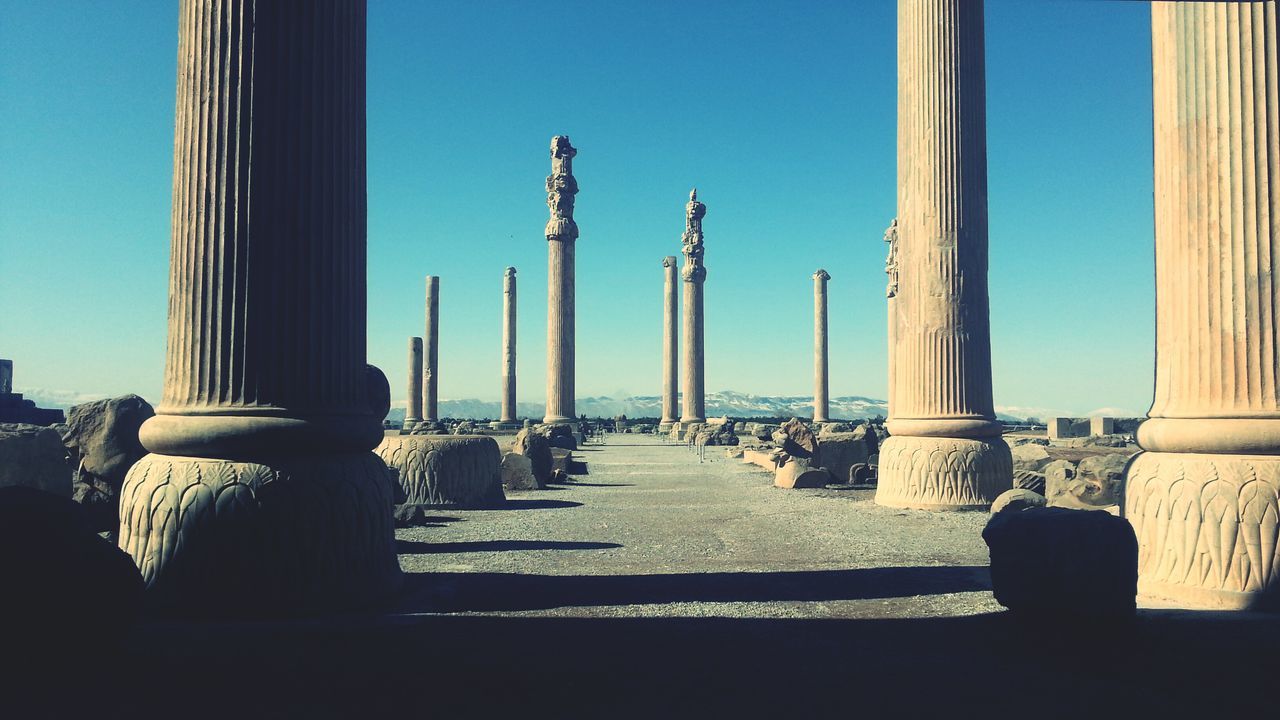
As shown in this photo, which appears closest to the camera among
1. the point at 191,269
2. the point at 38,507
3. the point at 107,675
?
the point at 107,675

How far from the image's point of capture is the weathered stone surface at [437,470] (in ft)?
38.1

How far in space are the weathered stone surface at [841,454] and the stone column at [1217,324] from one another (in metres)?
10.6

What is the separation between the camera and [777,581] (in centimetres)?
625

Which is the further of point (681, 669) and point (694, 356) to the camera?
point (694, 356)

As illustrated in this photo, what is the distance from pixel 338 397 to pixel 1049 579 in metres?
4.18

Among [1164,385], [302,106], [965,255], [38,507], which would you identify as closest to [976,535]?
[1164,385]

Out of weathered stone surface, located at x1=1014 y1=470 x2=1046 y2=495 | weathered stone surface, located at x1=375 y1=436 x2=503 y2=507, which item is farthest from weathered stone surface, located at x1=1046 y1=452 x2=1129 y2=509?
weathered stone surface, located at x1=375 y1=436 x2=503 y2=507

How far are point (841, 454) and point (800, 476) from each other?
2.20m

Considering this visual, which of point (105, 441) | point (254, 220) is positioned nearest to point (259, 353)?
point (254, 220)

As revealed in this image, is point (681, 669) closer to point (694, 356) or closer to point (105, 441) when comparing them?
point (105, 441)

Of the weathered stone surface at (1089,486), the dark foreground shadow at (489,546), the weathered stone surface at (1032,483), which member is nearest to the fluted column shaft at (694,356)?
the weathered stone surface at (1032,483)

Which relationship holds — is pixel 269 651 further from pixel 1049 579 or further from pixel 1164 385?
pixel 1164 385

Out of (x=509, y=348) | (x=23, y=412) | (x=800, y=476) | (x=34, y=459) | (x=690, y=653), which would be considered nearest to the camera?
(x=690, y=653)

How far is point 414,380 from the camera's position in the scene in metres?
47.1
